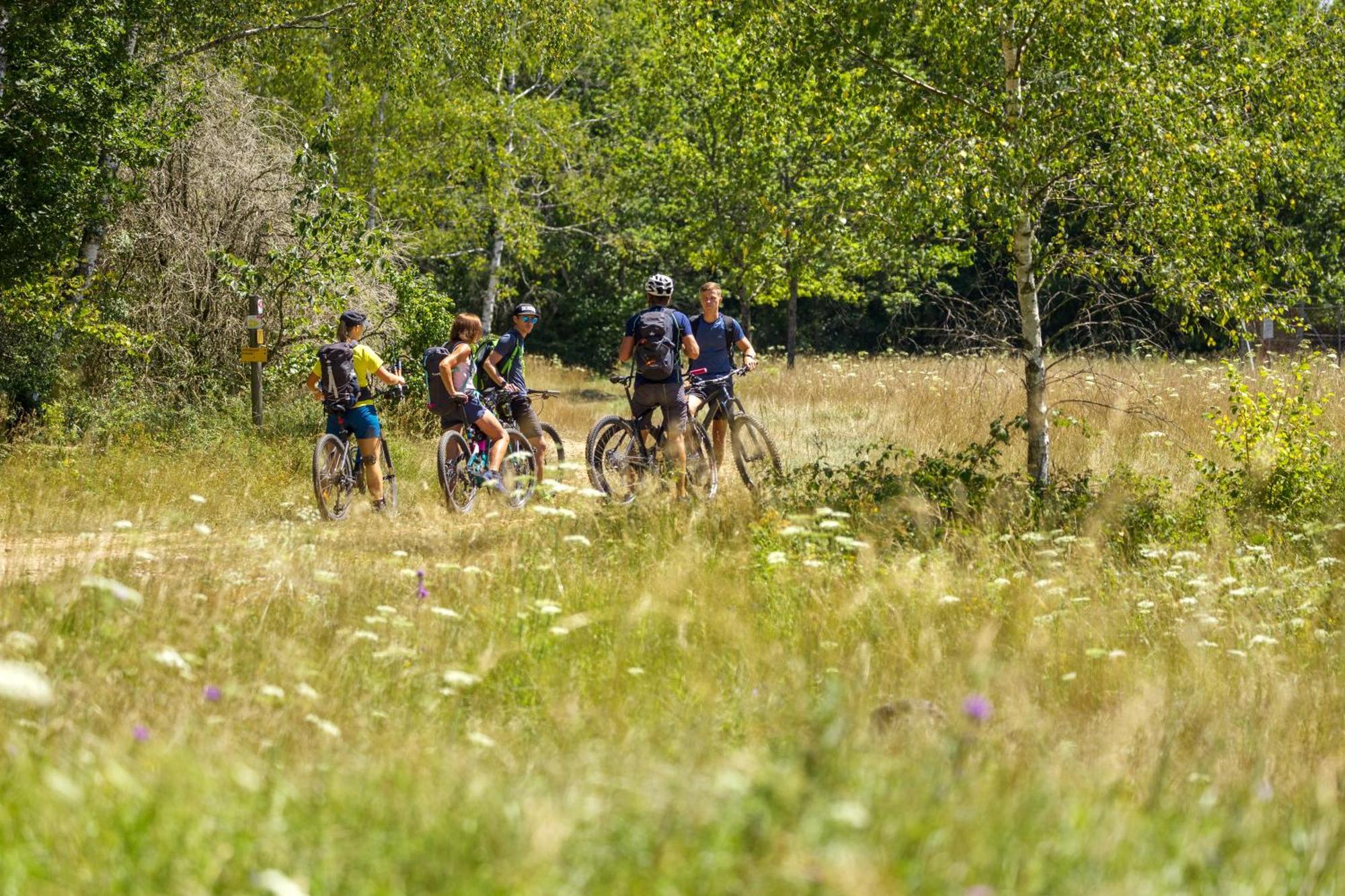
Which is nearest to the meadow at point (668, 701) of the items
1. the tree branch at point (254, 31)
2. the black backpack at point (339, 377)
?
the black backpack at point (339, 377)

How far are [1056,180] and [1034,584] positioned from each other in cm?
411

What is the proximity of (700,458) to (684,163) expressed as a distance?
2064 centimetres

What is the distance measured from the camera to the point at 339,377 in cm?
1059

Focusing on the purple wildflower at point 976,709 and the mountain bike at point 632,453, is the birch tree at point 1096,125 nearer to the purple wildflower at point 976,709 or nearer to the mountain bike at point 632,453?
the mountain bike at point 632,453

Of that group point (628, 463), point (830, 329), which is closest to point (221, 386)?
point (628, 463)

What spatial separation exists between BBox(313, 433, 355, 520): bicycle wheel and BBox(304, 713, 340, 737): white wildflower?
6.27 meters

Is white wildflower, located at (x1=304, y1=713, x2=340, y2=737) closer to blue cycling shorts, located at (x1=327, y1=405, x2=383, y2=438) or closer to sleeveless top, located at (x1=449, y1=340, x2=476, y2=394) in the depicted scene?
blue cycling shorts, located at (x1=327, y1=405, x2=383, y2=438)

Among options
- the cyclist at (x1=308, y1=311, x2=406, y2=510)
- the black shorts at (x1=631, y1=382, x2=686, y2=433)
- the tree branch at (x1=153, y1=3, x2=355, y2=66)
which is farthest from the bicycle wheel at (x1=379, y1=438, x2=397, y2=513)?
the tree branch at (x1=153, y1=3, x2=355, y2=66)

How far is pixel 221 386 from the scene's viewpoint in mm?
17078

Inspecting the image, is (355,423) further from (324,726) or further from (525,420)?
(324,726)

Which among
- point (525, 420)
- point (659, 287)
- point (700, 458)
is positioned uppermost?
point (659, 287)

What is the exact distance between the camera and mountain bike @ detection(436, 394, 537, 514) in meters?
10.9

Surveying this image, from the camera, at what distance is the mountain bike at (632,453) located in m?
11.0

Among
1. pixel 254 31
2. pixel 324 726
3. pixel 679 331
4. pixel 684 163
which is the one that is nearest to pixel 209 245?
pixel 254 31
